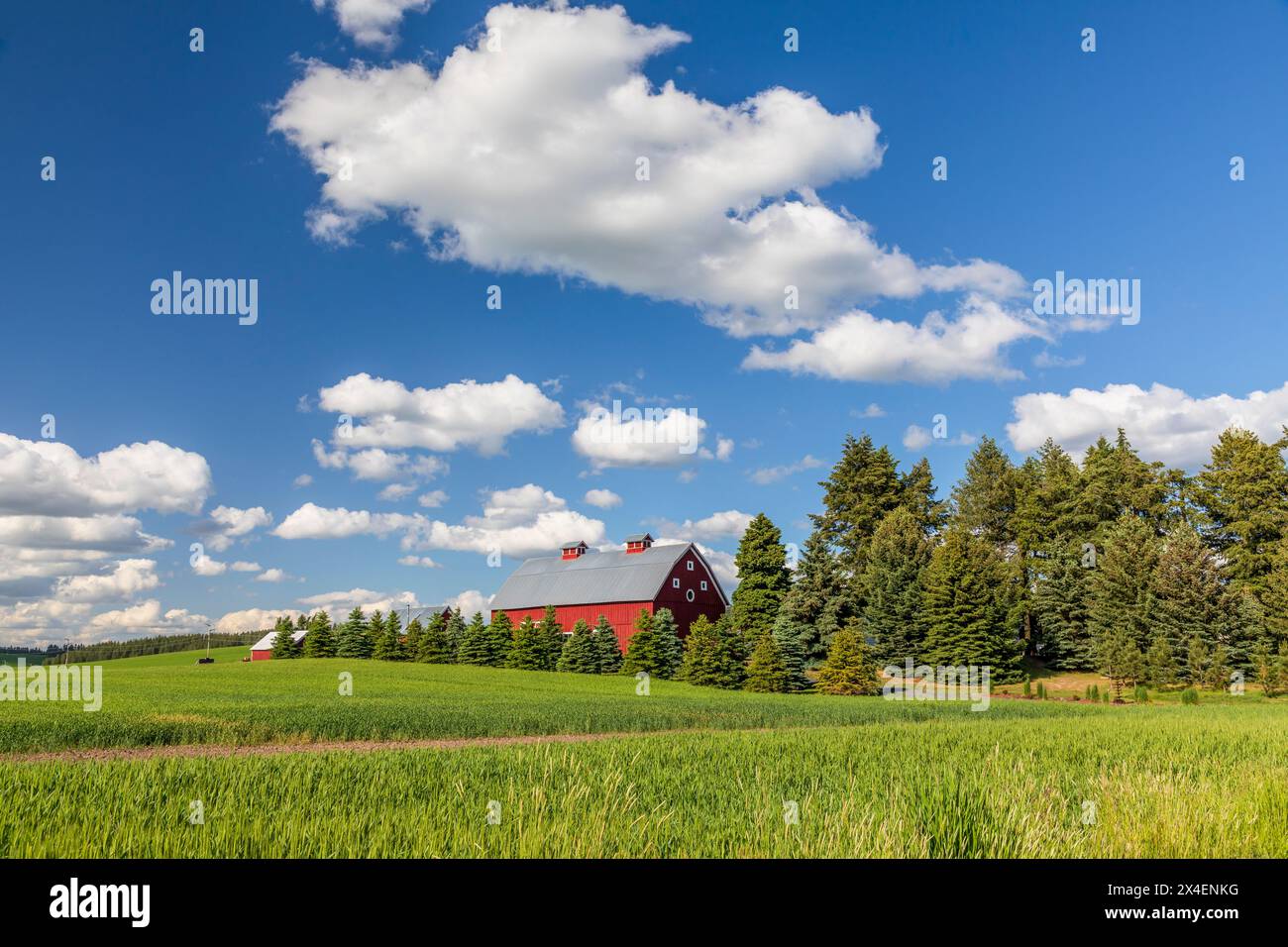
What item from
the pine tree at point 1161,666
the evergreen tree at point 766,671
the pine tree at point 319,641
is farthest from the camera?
the pine tree at point 319,641

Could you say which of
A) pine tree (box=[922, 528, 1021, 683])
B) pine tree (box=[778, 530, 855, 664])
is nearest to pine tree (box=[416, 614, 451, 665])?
pine tree (box=[778, 530, 855, 664])

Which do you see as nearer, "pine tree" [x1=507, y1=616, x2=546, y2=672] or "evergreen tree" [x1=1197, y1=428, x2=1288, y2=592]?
"evergreen tree" [x1=1197, y1=428, x2=1288, y2=592]

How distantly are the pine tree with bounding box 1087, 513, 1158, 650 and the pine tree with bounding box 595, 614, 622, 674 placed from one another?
1341 inches

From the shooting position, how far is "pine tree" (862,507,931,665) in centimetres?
5600

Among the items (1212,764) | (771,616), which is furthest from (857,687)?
(1212,764)

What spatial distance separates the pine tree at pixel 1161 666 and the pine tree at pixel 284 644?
74528mm

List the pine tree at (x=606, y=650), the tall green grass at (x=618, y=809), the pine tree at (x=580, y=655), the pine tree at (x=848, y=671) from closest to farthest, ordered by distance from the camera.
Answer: the tall green grass at (x=618, y=809) → the pine tree at (x=848, y=671) → the pine tree at (x=606, y=650) → the pine tree at (x=580, y=655)

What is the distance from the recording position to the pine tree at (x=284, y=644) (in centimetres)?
8144

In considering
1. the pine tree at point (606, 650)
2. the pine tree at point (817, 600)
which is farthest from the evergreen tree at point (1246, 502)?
the pine tree at point (606, 650)

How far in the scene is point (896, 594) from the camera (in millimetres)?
57156

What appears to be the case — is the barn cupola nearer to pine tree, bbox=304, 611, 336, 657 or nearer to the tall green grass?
pine tree, bbox=304, 611, 336, 657

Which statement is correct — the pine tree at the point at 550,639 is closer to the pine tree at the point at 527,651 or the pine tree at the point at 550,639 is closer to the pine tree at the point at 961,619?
the pine tree at the point at 527,651
